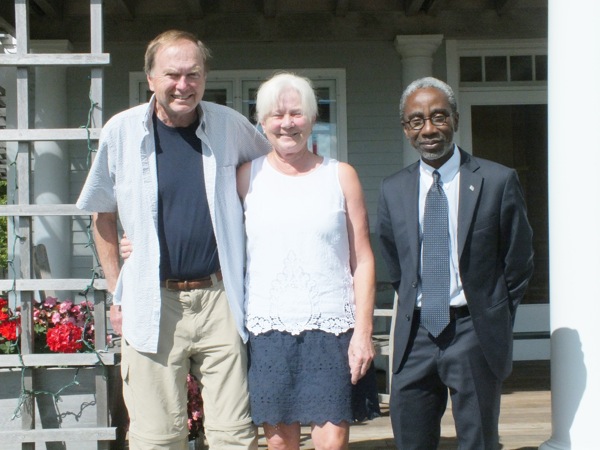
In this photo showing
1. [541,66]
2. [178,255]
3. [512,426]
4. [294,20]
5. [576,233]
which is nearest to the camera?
[178,255]

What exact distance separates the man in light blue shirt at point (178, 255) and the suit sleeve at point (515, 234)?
0.85 m

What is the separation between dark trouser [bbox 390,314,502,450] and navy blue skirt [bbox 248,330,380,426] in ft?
0.62

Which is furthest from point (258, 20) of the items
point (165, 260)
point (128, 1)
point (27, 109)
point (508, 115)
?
point (165, 260)

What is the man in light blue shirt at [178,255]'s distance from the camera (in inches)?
112

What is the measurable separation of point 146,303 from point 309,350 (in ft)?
1.80

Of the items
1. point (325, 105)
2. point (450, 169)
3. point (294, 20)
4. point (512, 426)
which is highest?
point (294, 20)

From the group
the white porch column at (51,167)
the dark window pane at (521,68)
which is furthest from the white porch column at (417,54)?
the white porch column at (51,167)

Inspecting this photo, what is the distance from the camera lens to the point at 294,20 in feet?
23.3

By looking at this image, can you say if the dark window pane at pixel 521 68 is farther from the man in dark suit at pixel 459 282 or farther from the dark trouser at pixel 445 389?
the dark trouser at pixel 445 389

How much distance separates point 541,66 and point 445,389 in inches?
199

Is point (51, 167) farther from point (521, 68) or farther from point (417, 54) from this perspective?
point (521, 68)

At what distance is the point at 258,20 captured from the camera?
7.10 meters

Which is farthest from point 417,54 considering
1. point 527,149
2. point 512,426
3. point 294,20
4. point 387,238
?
point 387,238

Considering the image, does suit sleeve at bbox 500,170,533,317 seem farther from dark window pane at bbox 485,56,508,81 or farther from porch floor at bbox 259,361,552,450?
dark window pane at bbox 485,56,508,81
